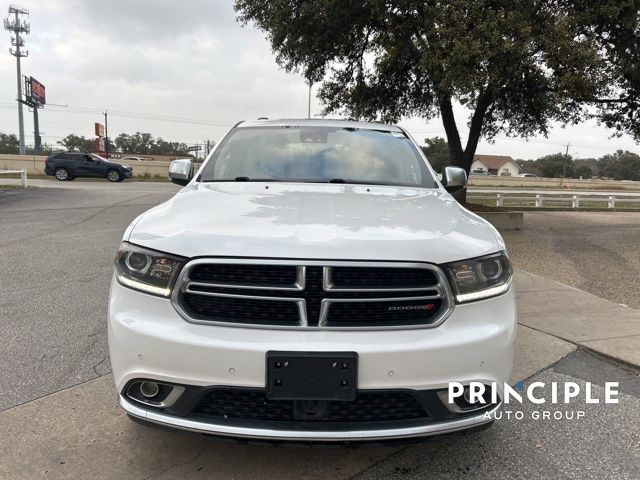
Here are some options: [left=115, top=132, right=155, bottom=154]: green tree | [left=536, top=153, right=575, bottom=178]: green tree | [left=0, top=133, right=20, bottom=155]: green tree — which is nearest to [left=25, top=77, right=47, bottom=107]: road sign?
[left=0, top=133, right=20, bottom=155]: green tree

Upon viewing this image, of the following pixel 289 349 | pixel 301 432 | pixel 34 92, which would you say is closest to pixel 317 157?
pixel 289 349

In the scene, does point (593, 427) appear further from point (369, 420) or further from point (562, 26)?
point (562, 26)

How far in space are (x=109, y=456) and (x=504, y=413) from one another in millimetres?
2261

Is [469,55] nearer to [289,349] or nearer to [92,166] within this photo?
[289,349]

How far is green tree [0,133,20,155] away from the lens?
3754 inches

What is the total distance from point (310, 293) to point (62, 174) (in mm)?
29839

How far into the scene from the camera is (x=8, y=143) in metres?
104

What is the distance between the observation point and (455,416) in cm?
216

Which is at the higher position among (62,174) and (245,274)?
(62,174)

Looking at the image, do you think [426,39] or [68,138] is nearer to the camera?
[426,39]

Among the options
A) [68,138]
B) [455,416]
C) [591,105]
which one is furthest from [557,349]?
[68,138]

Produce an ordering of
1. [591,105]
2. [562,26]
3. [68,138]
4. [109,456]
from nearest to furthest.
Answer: [109,456], [562,26], [591,105], [68,138]

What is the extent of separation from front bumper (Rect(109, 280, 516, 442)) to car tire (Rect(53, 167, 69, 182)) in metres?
29.2

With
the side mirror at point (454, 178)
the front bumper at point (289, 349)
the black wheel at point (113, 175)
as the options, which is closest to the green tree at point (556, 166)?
the black wheel at point (113, 175)
